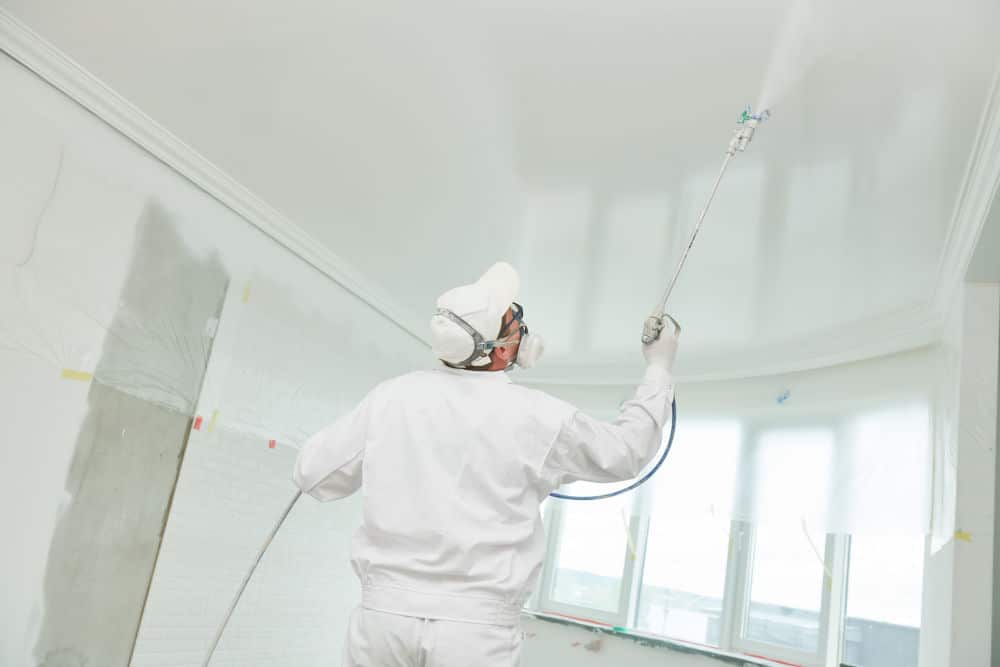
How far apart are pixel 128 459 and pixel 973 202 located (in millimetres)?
3140

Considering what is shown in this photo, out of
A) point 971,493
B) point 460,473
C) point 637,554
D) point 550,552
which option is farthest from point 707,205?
point 550,552

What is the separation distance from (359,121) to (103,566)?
1877 mm

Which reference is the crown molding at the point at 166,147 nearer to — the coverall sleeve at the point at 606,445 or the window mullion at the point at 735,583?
the coverall sleeve at the point at 606,445

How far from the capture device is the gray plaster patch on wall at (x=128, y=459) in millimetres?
2781

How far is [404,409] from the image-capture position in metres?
1.72

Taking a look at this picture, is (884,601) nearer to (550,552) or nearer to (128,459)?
(550,552)

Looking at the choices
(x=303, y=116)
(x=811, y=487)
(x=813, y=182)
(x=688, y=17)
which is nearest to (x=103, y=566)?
(x=303, y=116)

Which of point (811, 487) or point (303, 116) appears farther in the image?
point (811, 487)

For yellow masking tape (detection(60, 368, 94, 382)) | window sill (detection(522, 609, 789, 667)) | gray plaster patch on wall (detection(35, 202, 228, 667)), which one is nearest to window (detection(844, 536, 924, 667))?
window sill (detection(522, 609, 789, 667))

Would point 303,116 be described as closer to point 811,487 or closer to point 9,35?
point 9,35

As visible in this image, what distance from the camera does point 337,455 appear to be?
5.73 ft

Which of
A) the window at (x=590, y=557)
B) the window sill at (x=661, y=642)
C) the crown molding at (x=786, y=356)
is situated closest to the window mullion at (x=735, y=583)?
the window sill at (x=661, y=642)

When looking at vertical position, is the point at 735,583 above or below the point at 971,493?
below

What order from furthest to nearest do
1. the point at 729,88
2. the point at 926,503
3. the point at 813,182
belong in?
the point at 926,503 → the point at 813,182 → the point at 729,88
